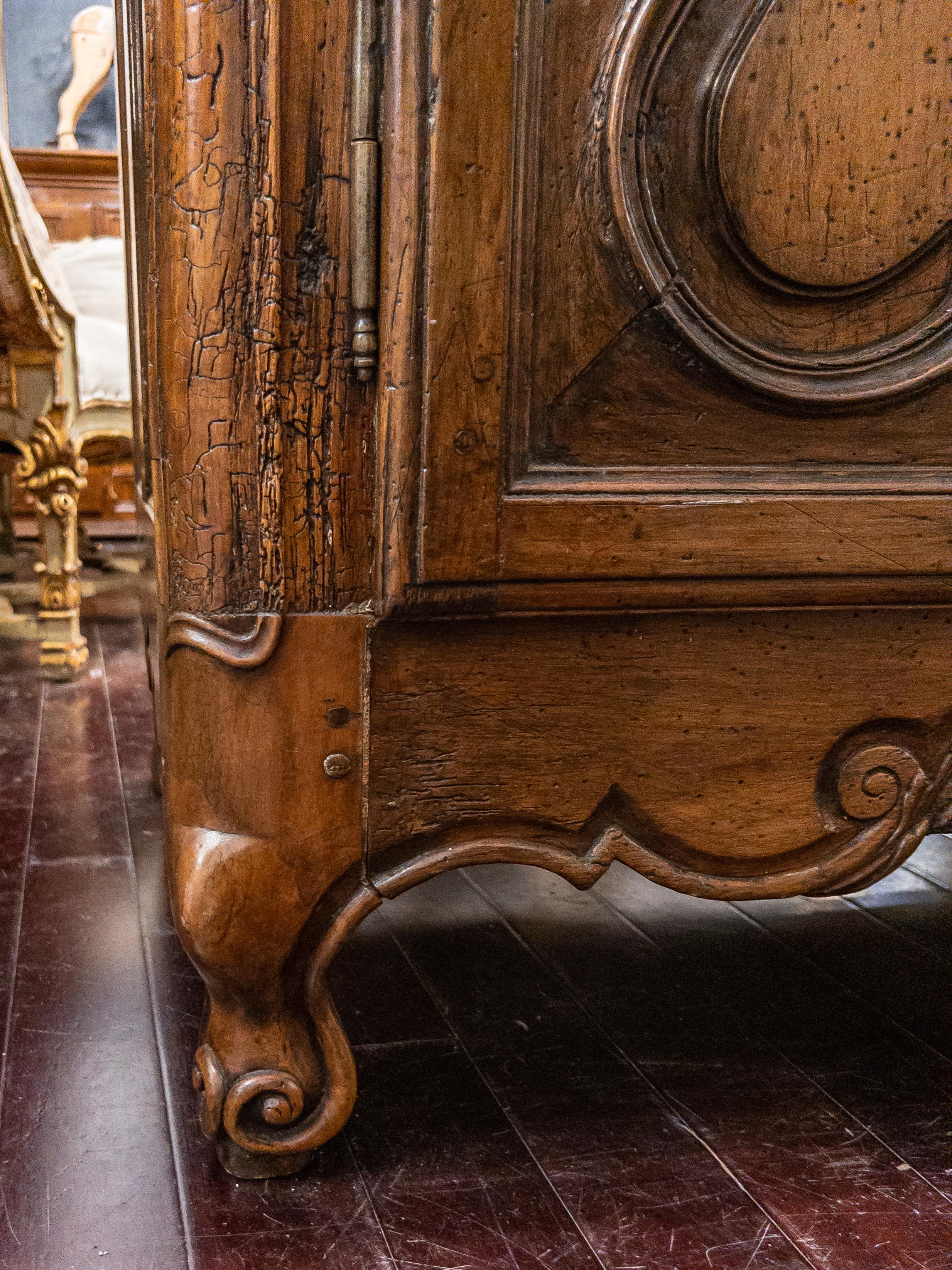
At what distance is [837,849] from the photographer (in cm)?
95

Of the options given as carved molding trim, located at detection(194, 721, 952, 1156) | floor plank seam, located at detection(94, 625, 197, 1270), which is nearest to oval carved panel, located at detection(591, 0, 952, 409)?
carved molding trim, located at detection(194, 721, 952, 1156)

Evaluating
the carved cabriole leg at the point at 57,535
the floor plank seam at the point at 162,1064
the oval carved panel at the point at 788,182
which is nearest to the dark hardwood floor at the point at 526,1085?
the floor plank seam at the point at 162,1064

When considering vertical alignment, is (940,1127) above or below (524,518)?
below

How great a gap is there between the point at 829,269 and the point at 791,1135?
66cm

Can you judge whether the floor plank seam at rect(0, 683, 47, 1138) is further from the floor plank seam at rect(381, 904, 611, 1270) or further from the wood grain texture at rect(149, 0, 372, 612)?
the wood grain texture at rect(149, 0, 372, 612)

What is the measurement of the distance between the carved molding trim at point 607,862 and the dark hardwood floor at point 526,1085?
0.21 feet

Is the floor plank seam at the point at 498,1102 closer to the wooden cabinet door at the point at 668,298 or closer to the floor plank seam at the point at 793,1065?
the floor plank seam at the point at 793,1065

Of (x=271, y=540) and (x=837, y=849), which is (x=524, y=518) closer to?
(x=271, y=540)

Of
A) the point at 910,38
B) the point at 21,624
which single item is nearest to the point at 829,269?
the point at 910,38

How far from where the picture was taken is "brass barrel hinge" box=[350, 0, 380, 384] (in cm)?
74

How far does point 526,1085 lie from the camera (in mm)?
1031

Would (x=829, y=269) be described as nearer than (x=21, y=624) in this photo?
Yes

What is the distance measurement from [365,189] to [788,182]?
0.28m

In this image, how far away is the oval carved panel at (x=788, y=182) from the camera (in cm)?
79
